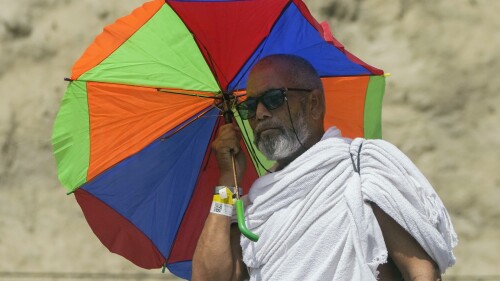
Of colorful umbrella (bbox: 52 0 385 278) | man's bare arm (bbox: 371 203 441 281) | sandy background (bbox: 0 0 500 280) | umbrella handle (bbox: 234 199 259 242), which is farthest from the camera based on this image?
sandy background (bbox: 0 0 500 280)

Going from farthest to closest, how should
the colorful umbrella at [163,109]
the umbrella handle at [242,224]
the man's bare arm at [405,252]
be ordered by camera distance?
the colorful umbrella at [163,109] → the umbrella handle at [242,224] → the man's bare arm at [405,252]

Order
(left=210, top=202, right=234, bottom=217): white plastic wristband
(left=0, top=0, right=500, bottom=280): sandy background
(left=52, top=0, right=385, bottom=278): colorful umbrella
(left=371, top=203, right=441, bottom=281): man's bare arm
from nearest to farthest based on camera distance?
(left=371, top=203, right=441, bottom=281): man's bare arm
(left=210, top=202, right=234, bottom=217): white plastic wristband
(left=52, top=0, right=385, bottom=278): colorful umbrella
(left=0, top=0, right=500, bottom=280): sandy background

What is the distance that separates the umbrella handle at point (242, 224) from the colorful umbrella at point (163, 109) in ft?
1.52

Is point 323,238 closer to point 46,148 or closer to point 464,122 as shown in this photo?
point 464,122

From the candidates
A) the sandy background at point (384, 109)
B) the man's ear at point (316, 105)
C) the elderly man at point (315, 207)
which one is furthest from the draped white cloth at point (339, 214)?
the sandy background at point (384, 109)

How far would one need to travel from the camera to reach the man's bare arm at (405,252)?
298 cm

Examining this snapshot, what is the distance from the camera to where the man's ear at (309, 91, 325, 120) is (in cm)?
337

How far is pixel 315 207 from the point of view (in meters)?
3.10

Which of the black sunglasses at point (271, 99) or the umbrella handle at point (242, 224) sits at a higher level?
the black sunglasses at point (271, 99)

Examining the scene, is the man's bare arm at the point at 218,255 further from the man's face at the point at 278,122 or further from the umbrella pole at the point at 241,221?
the man's face at the point at 278,122

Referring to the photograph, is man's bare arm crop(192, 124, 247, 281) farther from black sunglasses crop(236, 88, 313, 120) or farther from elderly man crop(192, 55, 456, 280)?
black sunglasses crop(236, 88, 313, 120)

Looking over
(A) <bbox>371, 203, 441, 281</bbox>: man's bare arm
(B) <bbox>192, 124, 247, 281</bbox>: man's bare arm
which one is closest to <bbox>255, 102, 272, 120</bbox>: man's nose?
(B) <bbox>192, 124, 247, 281</bbox>: man's bare arm

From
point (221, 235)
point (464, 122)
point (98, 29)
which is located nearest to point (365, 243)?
point (221, 235)

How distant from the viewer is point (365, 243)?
2.98 meters
